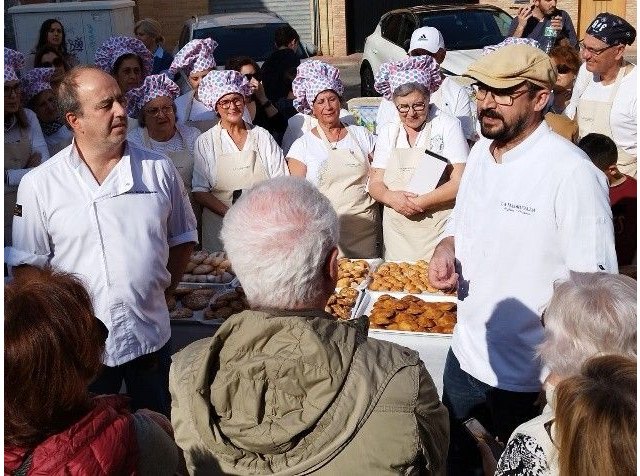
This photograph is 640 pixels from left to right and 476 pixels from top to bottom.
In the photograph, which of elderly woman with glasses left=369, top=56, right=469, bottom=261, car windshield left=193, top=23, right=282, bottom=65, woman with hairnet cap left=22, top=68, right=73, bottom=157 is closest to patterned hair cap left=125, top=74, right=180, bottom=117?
woman with hairnet cap left=22, top=68, right=73, bottom=157

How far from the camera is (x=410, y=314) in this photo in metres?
4.38

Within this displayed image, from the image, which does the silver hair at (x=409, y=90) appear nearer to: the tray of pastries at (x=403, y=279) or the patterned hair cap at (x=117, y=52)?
the tray of pastries at (x=403, y=279)

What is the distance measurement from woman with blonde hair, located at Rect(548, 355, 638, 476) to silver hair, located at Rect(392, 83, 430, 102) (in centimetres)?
349

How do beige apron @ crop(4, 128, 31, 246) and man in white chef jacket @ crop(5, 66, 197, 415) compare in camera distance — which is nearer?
man in white chef jacket @ crop(5, 66, 197, 415)

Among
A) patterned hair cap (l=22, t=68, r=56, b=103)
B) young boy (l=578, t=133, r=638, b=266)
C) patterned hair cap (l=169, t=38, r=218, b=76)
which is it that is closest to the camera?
young boy (l=578, t=133, r=638, b=266)

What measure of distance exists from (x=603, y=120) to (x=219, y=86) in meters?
2.68

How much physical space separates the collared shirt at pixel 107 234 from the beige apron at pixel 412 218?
80.2 inches

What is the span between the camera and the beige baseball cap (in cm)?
301

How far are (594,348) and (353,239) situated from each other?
133 inches

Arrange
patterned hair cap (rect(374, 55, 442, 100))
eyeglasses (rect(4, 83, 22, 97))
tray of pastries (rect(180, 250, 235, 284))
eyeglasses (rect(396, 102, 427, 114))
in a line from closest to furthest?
tray of pastries (rect(180, 250, 235, 284)) → eyeglasses (rect(396, 102, 427, 114)) → patterned hair cap (rect(374, 55, 442, 100)) → eyeglasses (rect(4, 83, 22, 97))

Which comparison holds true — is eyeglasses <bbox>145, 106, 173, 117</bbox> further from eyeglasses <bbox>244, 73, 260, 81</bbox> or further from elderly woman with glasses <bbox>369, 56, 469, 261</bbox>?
eyeglasses <bbox>244, 73, 260, 81</bbox>

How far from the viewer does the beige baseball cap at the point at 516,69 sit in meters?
3.01

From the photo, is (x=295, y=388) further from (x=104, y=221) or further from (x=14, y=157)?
(x=14, y=157)

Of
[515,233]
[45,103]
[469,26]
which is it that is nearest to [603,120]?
[515,233]
